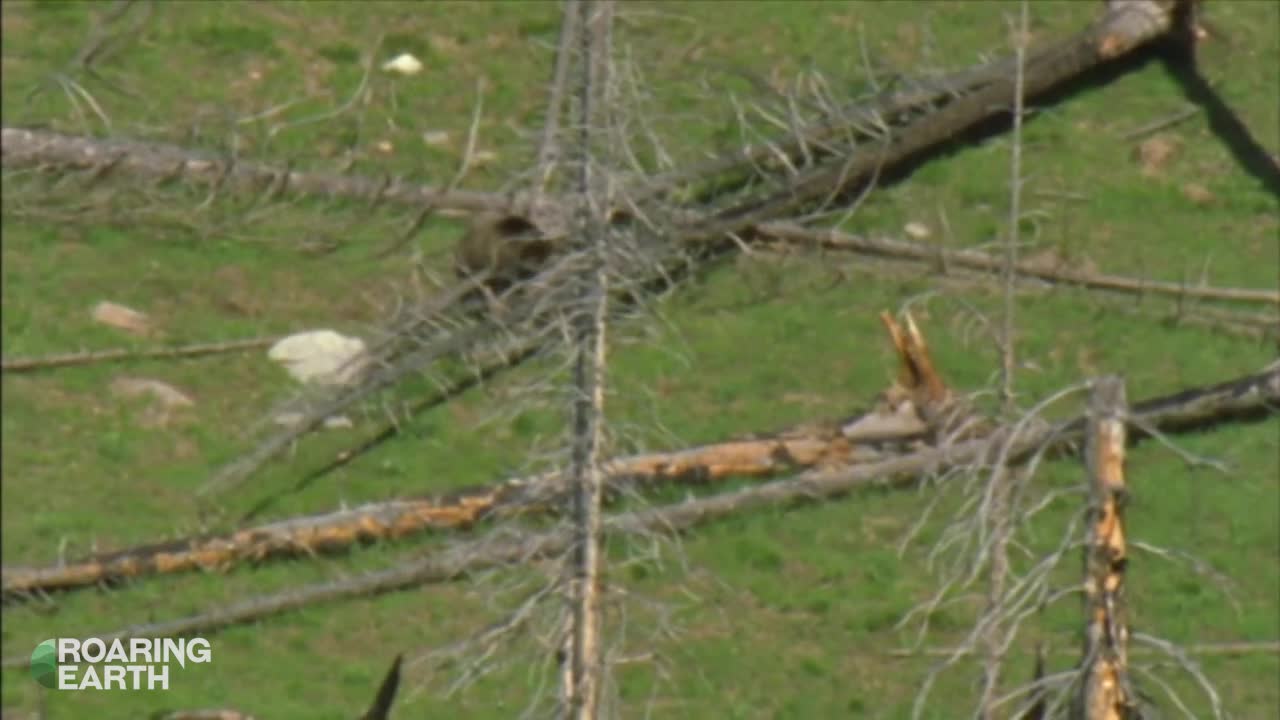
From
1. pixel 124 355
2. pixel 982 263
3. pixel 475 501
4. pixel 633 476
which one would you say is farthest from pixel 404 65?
pixel 633 476

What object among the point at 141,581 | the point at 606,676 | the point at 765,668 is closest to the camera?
the point at 606,676

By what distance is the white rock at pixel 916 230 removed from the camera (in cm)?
1233

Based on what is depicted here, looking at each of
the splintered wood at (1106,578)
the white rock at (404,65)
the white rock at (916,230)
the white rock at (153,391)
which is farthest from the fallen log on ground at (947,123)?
the splintered wood at (1106,578)

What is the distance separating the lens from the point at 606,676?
263 inches

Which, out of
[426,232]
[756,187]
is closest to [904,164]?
[756,187]

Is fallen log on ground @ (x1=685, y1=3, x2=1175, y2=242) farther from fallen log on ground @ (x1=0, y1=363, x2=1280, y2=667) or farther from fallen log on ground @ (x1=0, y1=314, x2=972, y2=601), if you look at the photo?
fallen log on ground @ (x1=0, y1=363, x2=1280, y2=667)

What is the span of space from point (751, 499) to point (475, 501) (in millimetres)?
852

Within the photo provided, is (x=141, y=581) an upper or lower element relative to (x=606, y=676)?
lower

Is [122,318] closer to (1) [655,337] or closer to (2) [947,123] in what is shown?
(2) [947,123]

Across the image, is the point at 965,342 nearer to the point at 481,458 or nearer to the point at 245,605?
the point at 481,458

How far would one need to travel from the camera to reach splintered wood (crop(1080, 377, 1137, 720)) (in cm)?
629

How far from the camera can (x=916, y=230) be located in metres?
12.4

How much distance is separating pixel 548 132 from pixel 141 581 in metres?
3.53

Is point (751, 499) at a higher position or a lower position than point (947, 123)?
lower
